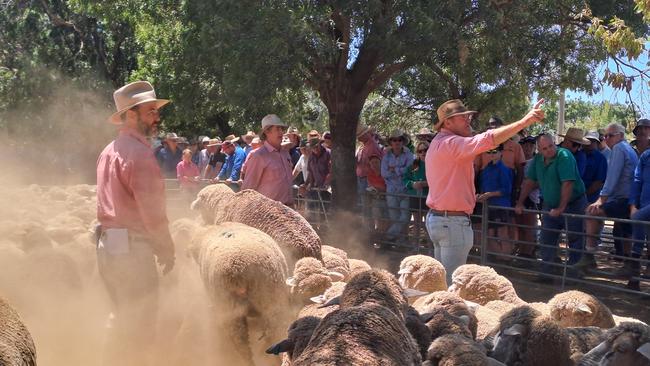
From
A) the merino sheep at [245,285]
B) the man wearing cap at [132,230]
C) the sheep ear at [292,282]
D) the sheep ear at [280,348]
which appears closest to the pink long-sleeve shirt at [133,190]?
the man wearing cap at [132,230]

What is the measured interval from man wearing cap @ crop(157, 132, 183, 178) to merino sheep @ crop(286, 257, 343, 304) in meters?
11.9

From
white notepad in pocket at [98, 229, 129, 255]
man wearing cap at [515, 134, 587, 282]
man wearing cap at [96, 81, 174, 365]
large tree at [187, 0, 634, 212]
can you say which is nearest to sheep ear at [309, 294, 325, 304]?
man wearing cap at [96, 81, 174, 365]

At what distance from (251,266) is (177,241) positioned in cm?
237

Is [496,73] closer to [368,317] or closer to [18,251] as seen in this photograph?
[18,251]

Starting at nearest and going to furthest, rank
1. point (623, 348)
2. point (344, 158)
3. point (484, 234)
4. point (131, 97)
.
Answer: point (623, 348), point (131, 97), point (484, 234), point (344, 158)

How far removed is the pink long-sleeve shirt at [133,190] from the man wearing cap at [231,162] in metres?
9.13

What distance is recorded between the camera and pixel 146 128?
5.51 meters

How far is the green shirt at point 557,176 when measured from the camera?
973 cm

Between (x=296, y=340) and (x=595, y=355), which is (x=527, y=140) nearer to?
(x=595, y=355)

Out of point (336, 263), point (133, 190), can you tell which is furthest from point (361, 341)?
point (336, 263)

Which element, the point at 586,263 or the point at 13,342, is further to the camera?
the point at 586,263

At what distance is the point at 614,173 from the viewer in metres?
9.59

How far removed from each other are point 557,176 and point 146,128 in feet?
20.5

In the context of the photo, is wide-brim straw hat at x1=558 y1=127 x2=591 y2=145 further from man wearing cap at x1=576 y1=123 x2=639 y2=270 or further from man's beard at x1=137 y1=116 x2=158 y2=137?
man's beard at x1=137 y1=116 x2=158 y2=137
